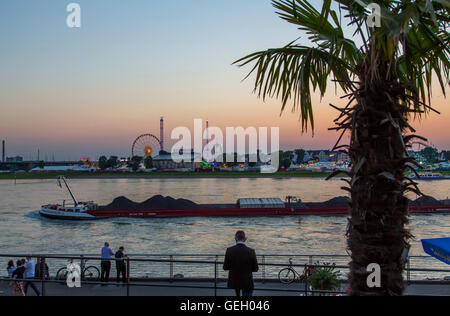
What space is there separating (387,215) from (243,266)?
9.85ft

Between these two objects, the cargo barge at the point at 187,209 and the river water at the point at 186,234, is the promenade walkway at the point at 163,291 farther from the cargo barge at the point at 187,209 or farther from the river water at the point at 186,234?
the cargo barge at the point at 187,209

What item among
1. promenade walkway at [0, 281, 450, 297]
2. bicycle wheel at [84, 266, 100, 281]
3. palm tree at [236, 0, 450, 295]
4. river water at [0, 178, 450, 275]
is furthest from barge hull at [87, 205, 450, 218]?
palm tree at [236, 0, 450, 295]

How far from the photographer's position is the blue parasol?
18.1ft

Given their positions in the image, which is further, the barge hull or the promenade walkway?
the barge hull

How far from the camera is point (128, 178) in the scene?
15175 centimetres

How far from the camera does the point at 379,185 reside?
8.66ft

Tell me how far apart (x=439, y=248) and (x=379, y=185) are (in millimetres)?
3902

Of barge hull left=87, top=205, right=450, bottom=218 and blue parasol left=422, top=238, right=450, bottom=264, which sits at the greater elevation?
blue parasol left=422, top=238, right=450, bottom=264

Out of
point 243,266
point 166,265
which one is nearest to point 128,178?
point 166,265

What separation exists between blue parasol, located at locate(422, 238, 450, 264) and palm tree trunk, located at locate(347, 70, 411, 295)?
3313mm

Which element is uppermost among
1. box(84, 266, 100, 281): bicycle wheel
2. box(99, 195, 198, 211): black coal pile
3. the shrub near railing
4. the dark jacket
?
the dark jacket

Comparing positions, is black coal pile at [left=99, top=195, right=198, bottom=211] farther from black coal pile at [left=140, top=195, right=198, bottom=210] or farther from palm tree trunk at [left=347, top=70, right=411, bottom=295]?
palm tree trunk at [left=347, top=70, right=411, bottom=295]

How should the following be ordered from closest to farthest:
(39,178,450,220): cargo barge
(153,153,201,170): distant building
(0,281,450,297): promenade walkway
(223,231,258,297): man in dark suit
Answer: (223,231,258,297): man in dark suit, (0,281,450,297): promenade walkway, (39,178,450,220): cargo barge, (153,153,201,170): distant building
